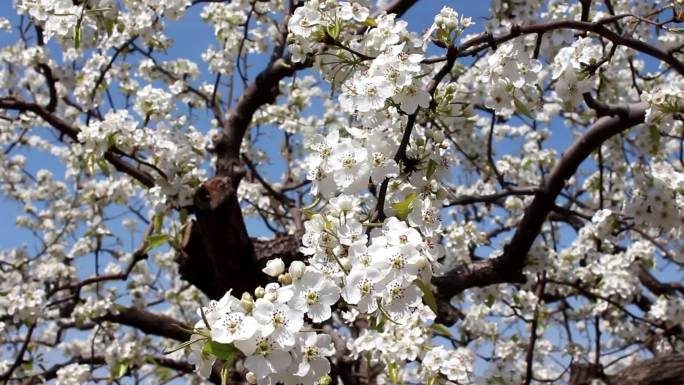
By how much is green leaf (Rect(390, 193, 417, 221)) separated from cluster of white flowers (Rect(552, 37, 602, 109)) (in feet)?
3.37

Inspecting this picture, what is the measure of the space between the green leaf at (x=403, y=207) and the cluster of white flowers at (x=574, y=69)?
1.03 m

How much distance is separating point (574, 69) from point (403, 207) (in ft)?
3.68

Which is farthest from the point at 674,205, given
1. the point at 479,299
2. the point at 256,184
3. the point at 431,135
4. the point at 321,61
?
the point at 256,184

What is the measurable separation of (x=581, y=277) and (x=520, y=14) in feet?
7.24

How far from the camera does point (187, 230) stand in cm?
394

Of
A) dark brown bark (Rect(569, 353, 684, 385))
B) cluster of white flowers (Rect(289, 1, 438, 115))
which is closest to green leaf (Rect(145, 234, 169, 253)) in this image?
cluster of white flowers (Rect(289, 1, 438, 115))

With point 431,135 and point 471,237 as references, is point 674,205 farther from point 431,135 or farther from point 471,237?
point 471,237

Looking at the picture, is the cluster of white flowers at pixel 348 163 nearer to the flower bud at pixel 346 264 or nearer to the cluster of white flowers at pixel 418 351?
the flower bud at pixel 346 264

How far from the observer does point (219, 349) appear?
138cm

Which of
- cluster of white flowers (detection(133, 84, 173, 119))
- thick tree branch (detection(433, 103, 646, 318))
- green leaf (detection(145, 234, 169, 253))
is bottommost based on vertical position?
thick tree branch (detection(433, 103, 646, 318))

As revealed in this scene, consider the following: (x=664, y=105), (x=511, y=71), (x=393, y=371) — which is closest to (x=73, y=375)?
(x=393, y=371)

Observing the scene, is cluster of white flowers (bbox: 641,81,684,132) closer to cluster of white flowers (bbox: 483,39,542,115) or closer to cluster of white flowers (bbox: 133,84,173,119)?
cluster of white flowers (bbox: 483,39,542,115)

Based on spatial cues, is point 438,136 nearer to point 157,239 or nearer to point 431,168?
point 431,168

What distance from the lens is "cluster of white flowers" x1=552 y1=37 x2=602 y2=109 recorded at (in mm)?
2314
